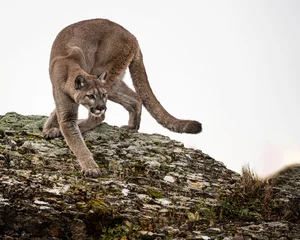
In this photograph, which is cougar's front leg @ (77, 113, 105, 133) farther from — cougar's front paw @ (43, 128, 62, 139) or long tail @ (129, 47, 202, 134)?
long tail @ (129, 47, 202, 134)

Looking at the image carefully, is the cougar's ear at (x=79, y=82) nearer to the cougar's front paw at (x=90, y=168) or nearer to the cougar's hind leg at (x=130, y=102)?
the cougar's front paw at (x=90, y=168)

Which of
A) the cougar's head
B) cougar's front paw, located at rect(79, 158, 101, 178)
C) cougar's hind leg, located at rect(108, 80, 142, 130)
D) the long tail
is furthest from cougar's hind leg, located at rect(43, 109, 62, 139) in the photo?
the long tail

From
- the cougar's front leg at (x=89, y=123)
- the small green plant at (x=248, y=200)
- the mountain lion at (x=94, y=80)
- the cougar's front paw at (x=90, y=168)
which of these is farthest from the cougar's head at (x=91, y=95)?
the small green plant at (x=248, y=200)

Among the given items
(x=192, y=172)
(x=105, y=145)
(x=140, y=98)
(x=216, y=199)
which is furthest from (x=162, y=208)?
(x=140, y=98)

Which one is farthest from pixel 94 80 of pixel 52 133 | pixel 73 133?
pixel 52 133

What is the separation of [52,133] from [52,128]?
20 cm

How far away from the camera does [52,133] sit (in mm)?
7449

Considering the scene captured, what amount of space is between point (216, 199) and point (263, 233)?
3.71 ft

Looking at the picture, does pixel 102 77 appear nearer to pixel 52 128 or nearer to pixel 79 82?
pixel 79 82

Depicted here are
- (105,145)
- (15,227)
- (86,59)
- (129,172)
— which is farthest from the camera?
(86,59)

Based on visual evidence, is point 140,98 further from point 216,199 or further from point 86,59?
point 216,199

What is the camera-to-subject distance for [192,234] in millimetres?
4684

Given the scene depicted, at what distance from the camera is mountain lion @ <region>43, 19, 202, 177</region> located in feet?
23.0

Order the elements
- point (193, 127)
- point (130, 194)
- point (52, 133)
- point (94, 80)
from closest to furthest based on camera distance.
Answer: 1. point (130, 194)
2. point (94, 80)
3. point (52, 133)
4. point (193, 127)
